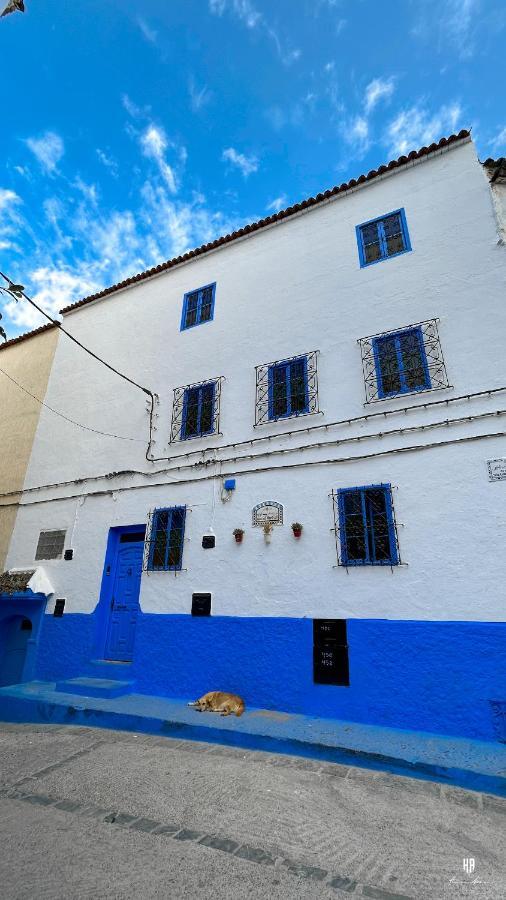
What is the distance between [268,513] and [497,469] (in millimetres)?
3600

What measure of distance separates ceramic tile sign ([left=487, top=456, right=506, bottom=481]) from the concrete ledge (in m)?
3.30

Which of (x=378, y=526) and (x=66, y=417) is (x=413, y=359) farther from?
(x=66, y=417)

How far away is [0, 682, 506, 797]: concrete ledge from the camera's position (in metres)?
4.44

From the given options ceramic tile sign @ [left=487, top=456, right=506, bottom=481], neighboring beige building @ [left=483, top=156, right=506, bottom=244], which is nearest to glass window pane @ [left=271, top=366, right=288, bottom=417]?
ceramic tile sign @ [left=487, top=456, right=506, bottom=481]

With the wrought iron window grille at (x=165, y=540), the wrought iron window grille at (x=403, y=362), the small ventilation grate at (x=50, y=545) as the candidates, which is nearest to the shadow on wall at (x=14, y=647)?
the small ventilation grate at (x=50, y=545)

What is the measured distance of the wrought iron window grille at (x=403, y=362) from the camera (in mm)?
6770

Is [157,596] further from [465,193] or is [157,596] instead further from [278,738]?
[465,193]

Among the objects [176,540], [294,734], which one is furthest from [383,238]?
[294,734]

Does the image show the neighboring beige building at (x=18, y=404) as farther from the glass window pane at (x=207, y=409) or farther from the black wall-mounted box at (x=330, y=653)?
the black wall-mounted box at (x=330, y=653)

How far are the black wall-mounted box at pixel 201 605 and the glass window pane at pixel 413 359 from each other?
200 inches

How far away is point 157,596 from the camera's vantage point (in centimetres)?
807

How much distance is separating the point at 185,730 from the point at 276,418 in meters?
5.19

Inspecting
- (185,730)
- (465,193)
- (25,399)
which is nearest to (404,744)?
(185,730)

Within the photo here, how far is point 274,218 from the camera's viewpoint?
9.81 meters
